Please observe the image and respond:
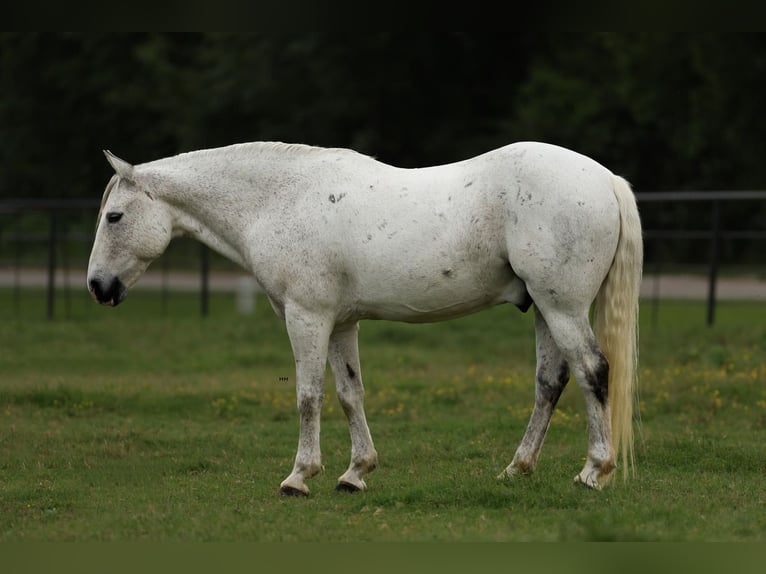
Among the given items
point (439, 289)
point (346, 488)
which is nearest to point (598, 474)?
point (439, 289)

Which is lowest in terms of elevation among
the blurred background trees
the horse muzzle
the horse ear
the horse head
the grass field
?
the grass field

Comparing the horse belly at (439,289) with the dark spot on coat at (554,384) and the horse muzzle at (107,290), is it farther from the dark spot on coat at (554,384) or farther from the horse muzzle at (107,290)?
the horse muzzle at (107,290)

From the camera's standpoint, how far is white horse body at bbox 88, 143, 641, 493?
6520 millimetres

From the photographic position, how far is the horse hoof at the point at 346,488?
274 inches

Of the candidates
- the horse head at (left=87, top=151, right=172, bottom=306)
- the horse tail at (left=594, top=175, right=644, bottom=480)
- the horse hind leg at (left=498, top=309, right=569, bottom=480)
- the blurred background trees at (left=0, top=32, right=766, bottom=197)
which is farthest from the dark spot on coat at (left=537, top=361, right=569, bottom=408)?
the blurred background trees at (left=0, top=32, right=766, bottom=197)

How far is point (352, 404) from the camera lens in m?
7.09

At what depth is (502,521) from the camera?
600 cm

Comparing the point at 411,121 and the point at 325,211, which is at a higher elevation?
the point at 411,121

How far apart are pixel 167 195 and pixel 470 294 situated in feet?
6.81

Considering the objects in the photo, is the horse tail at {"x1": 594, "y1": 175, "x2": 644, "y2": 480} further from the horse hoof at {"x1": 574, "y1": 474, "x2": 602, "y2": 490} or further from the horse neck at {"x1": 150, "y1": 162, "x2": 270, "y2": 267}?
the horse neck at {"x1": 150, "y1": 162, "x2": 270, "y2": 267}

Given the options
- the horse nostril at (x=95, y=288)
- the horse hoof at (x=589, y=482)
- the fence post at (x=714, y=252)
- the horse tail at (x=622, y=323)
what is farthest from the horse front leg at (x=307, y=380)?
the fence post at (x=714, y=252)

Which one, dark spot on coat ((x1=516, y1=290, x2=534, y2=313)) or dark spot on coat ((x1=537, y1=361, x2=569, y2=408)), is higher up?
dark spot on coat ((x1=516, y1=290, x2=534, y2=313))

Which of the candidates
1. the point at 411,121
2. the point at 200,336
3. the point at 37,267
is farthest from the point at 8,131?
the point at 200,336

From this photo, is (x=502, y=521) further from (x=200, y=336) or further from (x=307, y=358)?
(x=200, y=336)
